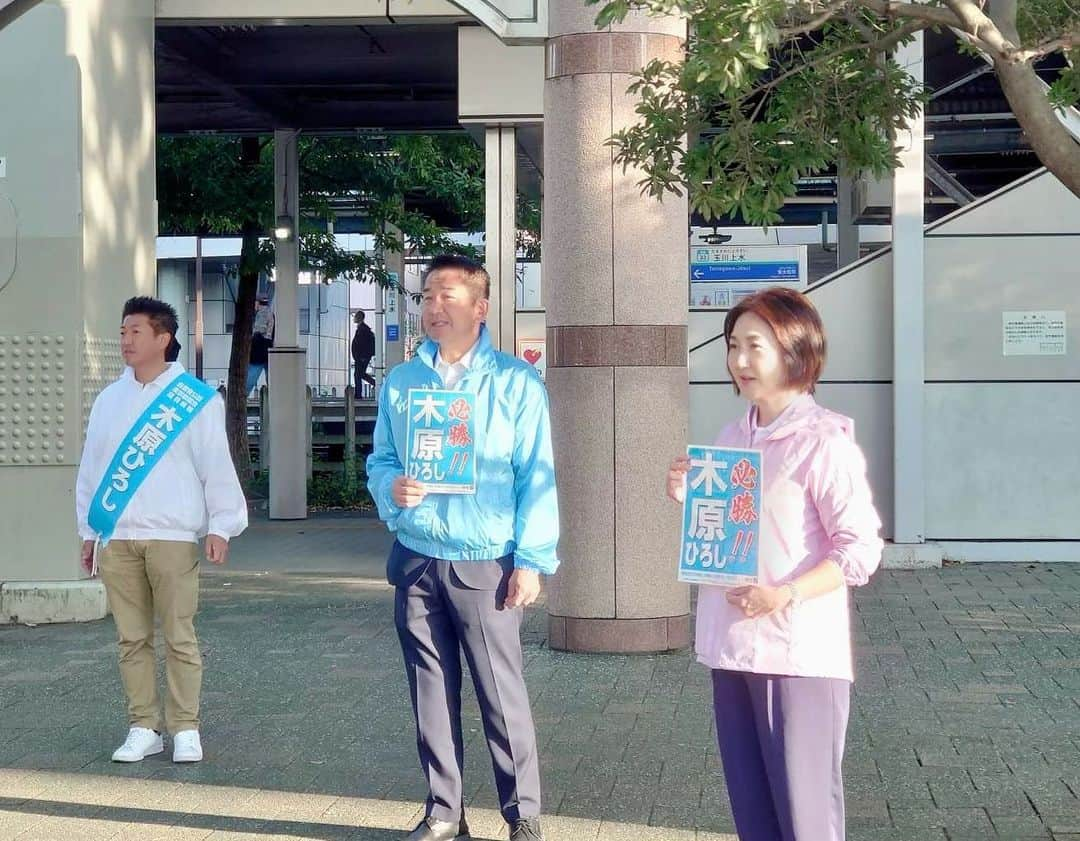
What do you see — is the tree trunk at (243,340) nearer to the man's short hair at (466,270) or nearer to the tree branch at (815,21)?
the man's short hair at (466,270)

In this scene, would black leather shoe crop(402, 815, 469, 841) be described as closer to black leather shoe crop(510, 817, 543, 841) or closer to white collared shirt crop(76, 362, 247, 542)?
black leather shoe crop(510, 817, 543, 841)

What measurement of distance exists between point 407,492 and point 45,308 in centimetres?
611

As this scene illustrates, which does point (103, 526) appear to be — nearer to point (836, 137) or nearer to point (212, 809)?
point (212, 809)

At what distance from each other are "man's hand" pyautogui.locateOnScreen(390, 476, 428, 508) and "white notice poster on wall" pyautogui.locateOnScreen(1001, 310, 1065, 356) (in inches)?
363

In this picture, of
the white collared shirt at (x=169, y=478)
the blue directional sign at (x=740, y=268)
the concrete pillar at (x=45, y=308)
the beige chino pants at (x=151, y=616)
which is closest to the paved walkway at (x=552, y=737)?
the beige chino pants at (x=151, y=616)

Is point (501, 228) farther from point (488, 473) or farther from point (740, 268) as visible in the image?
point (740, 268)

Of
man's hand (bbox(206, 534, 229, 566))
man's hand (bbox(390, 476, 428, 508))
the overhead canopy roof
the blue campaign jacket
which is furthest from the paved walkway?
the overhead canopy roof

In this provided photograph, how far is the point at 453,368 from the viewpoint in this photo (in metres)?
5.34

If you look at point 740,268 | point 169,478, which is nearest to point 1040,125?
point 169,478

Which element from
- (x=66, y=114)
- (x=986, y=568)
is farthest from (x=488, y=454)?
(x=986, y=568)

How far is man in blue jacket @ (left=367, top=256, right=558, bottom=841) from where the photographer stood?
17.0ft

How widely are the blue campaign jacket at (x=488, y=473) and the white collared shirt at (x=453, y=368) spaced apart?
17 millimetres

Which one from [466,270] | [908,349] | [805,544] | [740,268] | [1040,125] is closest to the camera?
[805,544]

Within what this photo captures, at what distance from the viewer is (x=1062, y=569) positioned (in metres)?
12.7
